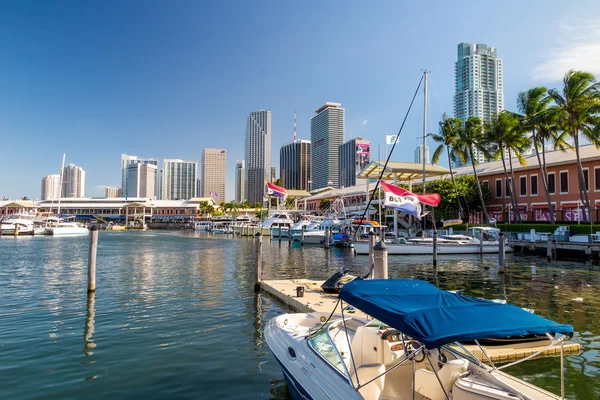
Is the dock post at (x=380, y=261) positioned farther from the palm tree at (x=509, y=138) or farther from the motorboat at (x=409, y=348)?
the palm tree at (x=509, y=138)

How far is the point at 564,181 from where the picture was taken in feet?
160

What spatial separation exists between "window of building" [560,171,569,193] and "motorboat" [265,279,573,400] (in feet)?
166

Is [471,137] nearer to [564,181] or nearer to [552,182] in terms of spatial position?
[552,182]

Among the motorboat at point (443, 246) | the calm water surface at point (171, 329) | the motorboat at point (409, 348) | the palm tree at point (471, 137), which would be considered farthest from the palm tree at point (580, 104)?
the motorboat at point (409, 348)

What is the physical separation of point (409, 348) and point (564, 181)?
171 ft

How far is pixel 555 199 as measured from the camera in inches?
1953

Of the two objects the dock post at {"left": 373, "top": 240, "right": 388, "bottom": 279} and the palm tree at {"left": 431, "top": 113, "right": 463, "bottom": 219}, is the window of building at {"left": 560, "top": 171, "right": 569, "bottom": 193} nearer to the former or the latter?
the palm tree at {"left": 431, "top": 113, "right": 463, "bottom": 219}

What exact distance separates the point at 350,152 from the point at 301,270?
14729 cm

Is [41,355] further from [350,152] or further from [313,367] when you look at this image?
[350,152]

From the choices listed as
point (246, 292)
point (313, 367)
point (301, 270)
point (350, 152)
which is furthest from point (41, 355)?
point (350, 152)

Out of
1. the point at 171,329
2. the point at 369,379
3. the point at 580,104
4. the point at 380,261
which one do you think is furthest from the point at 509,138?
the point at 369,379

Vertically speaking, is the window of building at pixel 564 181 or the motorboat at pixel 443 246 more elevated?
the window of building at pixel 564 181

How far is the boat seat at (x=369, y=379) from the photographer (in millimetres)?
5883

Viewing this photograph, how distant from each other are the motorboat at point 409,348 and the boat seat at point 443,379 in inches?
0.5
